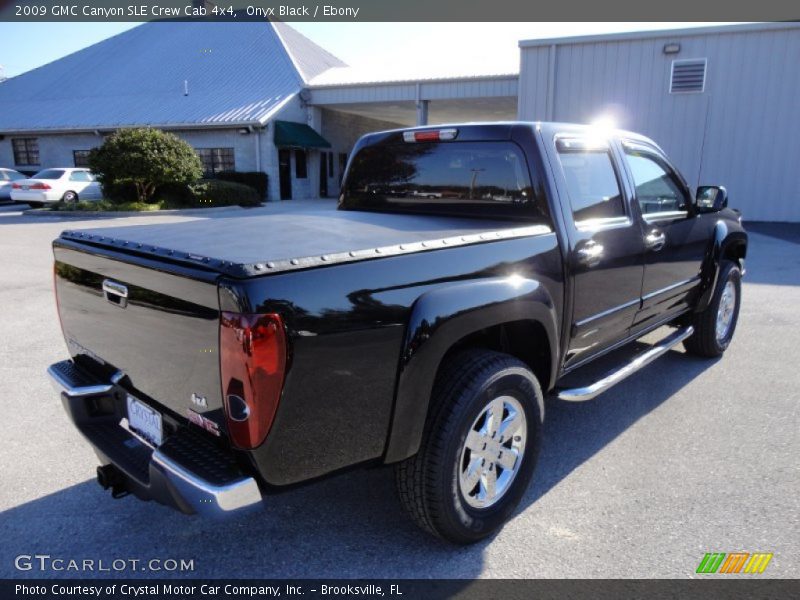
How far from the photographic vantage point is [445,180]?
12.1 ft

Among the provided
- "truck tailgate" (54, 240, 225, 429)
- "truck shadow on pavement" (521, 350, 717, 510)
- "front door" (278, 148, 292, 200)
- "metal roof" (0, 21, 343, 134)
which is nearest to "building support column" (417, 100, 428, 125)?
"metal roof" (0, 21, 343, 134)

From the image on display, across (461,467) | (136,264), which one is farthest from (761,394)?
(136,264)

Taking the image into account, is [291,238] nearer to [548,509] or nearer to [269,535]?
[269,535]

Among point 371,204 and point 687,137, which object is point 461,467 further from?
point 687,137

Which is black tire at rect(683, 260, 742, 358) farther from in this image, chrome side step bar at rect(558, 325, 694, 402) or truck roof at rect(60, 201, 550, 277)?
truck roof at rect(60, 201, 550, 277)

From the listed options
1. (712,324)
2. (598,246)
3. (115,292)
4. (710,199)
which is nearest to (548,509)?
(598,246)

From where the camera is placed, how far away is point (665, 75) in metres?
16.8

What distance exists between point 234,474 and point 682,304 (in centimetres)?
397

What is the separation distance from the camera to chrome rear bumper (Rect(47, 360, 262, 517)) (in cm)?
197

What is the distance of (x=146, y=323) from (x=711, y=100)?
18.4 meters

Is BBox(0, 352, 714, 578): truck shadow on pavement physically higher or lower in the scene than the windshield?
lower

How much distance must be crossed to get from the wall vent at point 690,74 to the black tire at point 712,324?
44.5 ft

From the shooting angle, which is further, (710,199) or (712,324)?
(712,324)

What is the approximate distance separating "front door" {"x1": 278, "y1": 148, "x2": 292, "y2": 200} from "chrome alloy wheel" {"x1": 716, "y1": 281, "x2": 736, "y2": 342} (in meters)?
22.9
